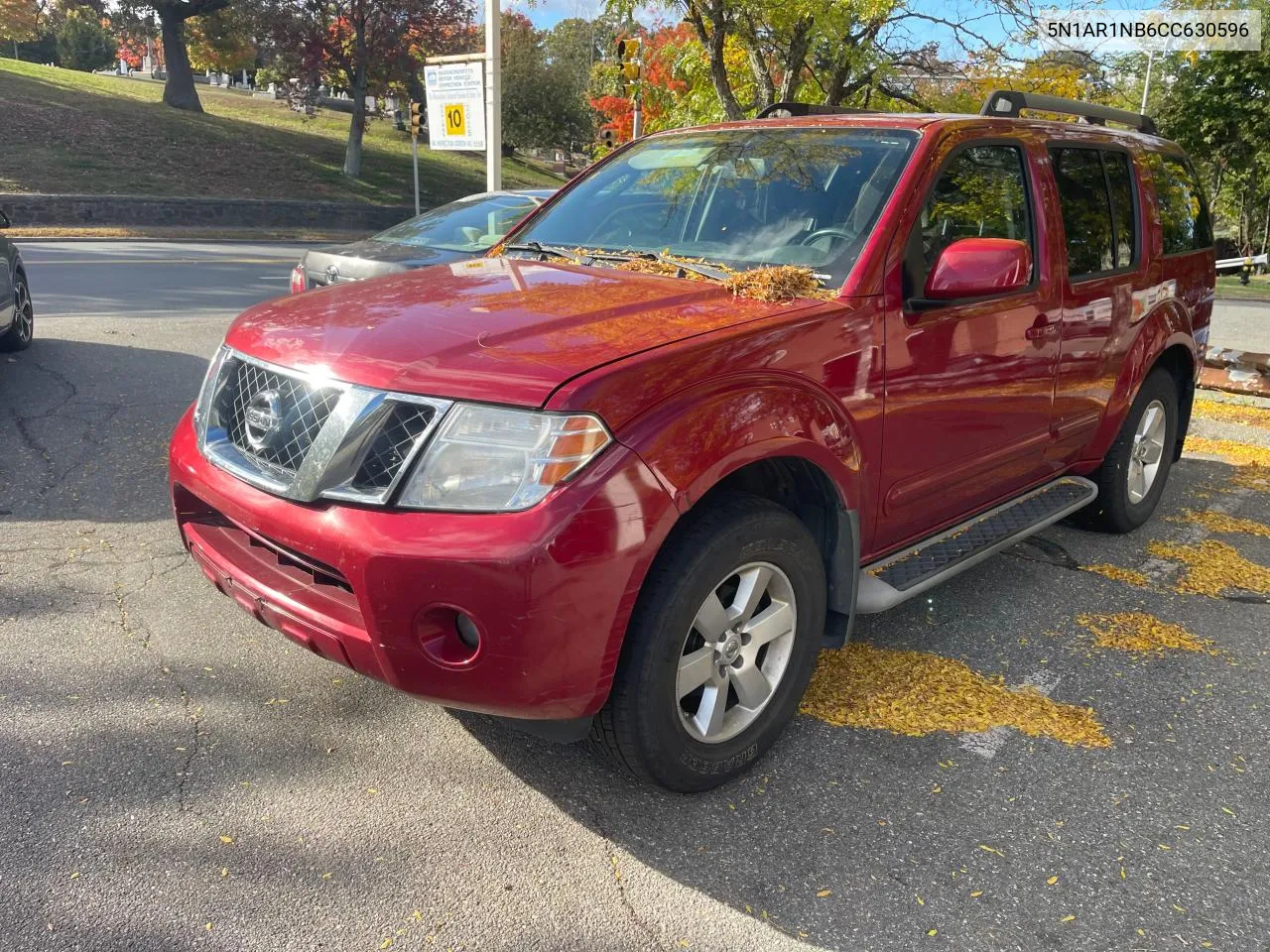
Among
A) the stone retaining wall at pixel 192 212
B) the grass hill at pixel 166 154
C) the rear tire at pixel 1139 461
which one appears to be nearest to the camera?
the rear tire at pixel 1139 461

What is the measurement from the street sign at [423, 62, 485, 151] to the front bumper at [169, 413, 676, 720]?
38.5ft

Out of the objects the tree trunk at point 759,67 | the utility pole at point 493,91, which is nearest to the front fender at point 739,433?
the tree trunk at point 759,67

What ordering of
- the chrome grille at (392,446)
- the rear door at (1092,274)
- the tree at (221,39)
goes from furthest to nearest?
the tree at (221,39) < the rear door at (1092,274) < the chrome grille at (392,446)

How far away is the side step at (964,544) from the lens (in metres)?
3.34

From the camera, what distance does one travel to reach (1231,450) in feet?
23.8

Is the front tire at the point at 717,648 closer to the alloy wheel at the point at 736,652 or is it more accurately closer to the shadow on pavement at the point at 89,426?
the alloy wheel at the point at 736,652

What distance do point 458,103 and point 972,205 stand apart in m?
11.1

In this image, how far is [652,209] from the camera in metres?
3.92

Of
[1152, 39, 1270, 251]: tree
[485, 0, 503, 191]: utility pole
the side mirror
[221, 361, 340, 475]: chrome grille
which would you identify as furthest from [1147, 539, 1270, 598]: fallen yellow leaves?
[1152, 39, 1270, 251]: tree

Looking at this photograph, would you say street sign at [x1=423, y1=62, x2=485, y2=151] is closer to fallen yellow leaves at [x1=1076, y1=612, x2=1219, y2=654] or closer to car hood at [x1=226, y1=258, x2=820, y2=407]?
car hood at [x1=226, y1=258, x2=820, y2=407]

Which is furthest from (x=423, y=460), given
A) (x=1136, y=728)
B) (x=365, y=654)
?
(x=1136, y=728)

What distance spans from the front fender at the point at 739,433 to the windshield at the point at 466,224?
5568mm

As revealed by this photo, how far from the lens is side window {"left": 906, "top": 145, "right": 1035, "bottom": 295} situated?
3387 millimetres

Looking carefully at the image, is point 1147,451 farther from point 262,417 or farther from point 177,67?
point 177,67
